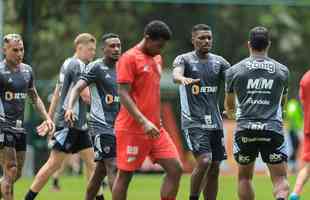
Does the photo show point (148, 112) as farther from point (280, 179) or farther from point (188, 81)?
point (280, 179)

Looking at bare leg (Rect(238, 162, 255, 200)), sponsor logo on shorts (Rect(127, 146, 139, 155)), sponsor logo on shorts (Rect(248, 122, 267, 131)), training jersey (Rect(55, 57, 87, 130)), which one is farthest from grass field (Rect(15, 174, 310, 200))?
sponsor logo on shorts (Rect(127, 146, 139, 155))

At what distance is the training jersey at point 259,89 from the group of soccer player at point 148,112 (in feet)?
0.04

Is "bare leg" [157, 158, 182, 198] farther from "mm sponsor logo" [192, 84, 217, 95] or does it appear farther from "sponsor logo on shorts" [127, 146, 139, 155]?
"mm sponsor logo" [192, 84, 217, 95]

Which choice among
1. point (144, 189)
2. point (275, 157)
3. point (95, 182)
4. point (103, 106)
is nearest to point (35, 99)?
point (103, 106)

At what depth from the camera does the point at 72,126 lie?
17.1 metres

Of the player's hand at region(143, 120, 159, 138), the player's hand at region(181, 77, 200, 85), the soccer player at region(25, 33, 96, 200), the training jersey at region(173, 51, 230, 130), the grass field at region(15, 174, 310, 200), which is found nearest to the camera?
the player's hand at region(143, 120, 159, 138)

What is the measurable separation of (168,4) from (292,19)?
9311mm

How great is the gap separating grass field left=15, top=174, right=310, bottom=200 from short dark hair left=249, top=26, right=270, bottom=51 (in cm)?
599

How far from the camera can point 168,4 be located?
3152 cm

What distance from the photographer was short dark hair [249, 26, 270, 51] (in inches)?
551

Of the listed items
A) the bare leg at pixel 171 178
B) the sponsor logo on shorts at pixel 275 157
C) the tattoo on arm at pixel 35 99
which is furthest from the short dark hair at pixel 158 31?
the tattoo on arm at pixel 35 99

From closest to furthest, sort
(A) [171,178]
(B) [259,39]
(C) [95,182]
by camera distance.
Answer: (A) [171,178] < (B) [259,39] < (C) [95,182]

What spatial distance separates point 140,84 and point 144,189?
30.6ft

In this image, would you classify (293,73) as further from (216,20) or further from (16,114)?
(16,114)
